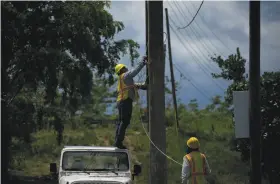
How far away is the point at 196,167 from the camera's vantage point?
28.2 ft

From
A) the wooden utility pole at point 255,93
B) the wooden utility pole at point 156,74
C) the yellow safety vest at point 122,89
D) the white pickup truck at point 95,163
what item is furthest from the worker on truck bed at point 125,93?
the wooden utility pole at point 255,93

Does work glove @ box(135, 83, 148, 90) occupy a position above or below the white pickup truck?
above

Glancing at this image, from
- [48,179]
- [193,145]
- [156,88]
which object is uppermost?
[156,88]

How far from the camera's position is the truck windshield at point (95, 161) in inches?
456

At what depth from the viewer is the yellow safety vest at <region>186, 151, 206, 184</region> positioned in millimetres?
8578

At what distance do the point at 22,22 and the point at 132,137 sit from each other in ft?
32.5

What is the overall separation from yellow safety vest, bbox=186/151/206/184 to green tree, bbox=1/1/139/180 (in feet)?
38.9

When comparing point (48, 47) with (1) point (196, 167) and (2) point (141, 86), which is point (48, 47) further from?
(1) point (196, 167)

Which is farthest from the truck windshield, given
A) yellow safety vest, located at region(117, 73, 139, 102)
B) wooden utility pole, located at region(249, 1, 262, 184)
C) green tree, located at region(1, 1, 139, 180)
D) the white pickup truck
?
green tree, located at region(1, 1, 139, 180)

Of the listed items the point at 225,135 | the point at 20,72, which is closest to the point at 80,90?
the point at 20,72

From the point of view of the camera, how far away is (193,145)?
8.65m

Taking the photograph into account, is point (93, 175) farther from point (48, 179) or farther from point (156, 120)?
point (48, 179)

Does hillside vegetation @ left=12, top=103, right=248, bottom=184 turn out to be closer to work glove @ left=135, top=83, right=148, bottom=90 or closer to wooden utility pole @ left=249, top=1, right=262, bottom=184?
work glove @ left=135, top=83, right=148, bottom=90

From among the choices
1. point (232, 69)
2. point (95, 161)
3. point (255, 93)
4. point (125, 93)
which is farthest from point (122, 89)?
point (232, 69)
